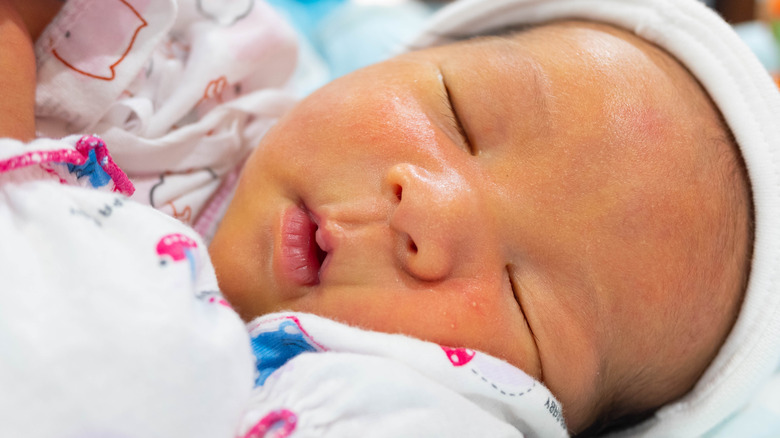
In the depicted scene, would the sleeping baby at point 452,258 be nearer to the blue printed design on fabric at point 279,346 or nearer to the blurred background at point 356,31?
the blue printed design on fabric at point 279,346

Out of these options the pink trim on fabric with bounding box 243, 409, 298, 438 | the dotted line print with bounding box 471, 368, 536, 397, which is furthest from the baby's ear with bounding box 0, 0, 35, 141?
the dotted line print with bounding box 471, 368, 536, 397

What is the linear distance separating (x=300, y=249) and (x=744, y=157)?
666 millimetres

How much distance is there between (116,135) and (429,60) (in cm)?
49

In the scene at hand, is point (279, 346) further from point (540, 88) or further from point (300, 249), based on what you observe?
point (540, 88)

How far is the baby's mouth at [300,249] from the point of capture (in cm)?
78

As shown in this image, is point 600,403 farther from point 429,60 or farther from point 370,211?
point 429,60

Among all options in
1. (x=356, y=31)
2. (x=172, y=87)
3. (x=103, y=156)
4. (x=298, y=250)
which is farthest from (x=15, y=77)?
(x=356, y=31)

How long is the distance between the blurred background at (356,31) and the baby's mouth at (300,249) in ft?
3.00

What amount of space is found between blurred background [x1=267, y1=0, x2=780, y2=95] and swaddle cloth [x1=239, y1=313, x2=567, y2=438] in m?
1.05

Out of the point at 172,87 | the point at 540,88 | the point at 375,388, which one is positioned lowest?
the point at 375,388

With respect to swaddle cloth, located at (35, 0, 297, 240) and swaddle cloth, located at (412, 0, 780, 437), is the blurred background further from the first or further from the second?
swaddle cloth, located at (412, 0, 780, 437)

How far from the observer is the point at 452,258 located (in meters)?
0.74

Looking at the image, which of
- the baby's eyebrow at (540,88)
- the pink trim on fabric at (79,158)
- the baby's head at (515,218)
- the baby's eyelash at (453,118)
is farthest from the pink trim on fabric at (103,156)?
the baby's eyebrow at (540,88)

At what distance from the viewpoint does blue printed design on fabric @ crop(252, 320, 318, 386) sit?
2.40 ft
